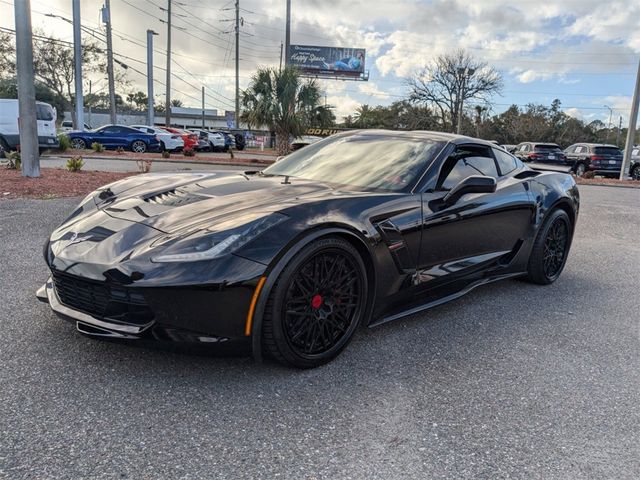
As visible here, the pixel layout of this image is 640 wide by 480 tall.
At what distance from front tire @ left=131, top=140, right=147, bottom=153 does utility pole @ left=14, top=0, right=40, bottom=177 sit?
13.0 m

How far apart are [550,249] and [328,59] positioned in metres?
56.6

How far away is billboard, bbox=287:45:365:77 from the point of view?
187ft

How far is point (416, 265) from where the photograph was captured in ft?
10.3

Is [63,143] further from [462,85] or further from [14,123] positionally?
[462,85]

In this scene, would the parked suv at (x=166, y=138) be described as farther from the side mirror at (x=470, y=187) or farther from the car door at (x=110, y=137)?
the side mirror at (x=470, y=187)

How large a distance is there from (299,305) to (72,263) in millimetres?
1165

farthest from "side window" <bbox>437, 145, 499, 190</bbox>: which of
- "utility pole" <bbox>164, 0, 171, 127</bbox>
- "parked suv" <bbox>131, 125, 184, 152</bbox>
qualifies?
"utility pole" <bbox>164, 0, 171, 127</bbox>

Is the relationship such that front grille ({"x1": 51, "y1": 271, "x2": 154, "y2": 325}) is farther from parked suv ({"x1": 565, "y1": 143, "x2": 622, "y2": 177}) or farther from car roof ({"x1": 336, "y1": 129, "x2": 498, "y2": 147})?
parked suv ({"x1": 565, "y1": 143, "x2": 622, "y2": 177})

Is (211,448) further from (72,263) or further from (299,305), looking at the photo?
(72,263)

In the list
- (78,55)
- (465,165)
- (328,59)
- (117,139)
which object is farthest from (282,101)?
(328,59)

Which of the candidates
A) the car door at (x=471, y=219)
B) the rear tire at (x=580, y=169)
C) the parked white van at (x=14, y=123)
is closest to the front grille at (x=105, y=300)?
the car door at (x=471, y=219)

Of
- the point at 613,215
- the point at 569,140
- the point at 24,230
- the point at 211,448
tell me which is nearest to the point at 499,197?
the point at 211,448

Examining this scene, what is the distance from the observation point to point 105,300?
238 centimetres

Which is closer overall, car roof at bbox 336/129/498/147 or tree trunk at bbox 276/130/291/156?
car roof at bbox 336/129/498/147
